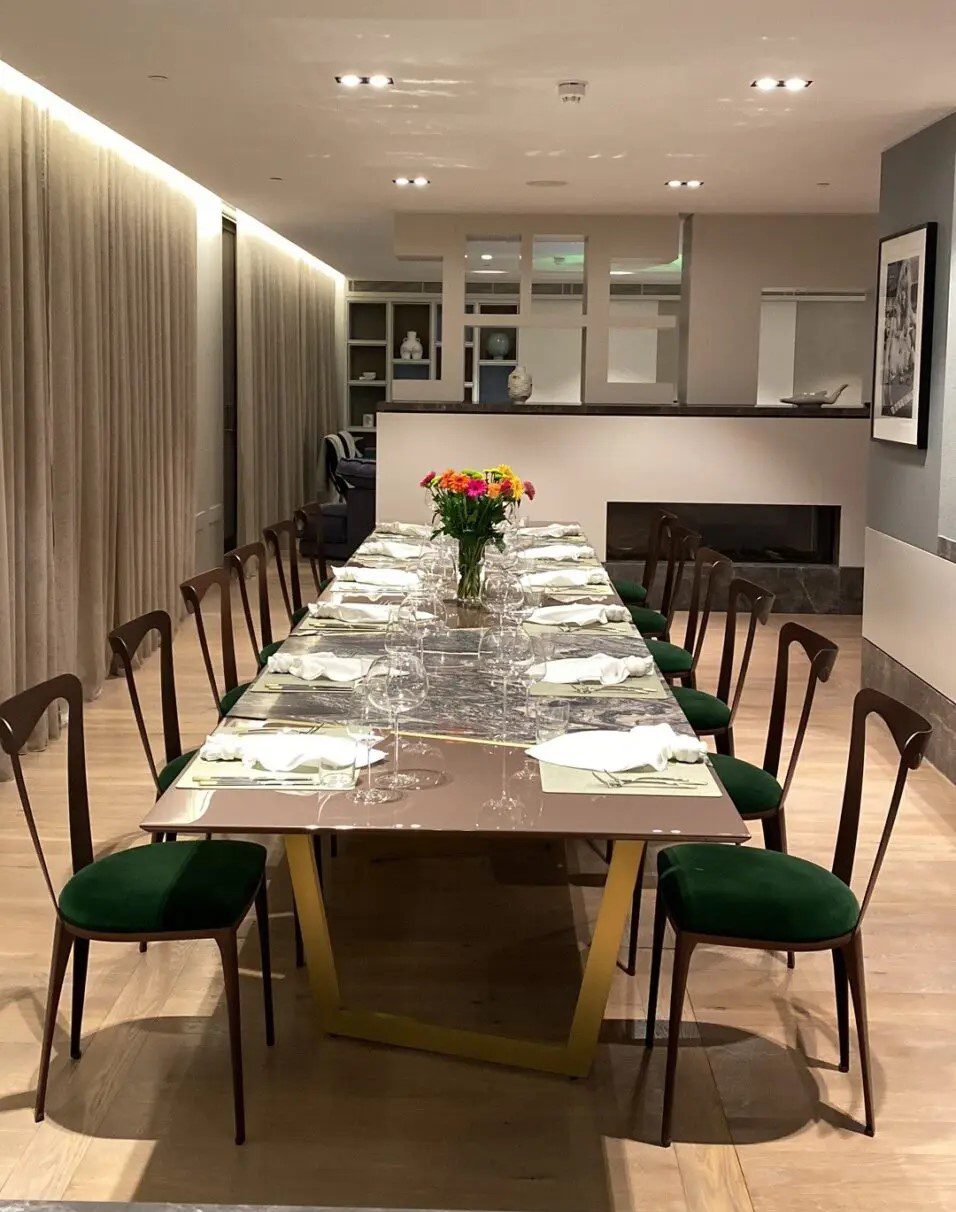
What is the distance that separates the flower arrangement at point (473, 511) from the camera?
3.75m

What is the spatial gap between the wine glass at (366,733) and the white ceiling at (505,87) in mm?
2022

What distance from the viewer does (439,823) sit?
212 cm

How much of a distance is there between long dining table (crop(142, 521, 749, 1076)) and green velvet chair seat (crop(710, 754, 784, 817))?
1.23ft

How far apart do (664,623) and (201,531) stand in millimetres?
3911

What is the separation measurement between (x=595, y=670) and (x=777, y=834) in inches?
27.9

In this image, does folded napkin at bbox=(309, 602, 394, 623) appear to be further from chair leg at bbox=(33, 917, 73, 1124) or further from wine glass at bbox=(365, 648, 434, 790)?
chair leg at bbox=(33, 917, 73, 1124)

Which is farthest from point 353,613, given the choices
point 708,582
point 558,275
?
point 558,275

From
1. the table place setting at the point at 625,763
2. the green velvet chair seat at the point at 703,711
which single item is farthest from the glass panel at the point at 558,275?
the table place setting at the point at 625,763

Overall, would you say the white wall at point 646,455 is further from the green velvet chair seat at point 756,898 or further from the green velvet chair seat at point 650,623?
the green velvet chair seat at point 756,898

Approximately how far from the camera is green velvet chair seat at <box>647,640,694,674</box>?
4.57m

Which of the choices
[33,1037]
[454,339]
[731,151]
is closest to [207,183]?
[454,339]

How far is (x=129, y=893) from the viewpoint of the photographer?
2.58 m

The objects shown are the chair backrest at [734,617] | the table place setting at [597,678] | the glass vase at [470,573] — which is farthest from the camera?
the glass vase at [470,573]

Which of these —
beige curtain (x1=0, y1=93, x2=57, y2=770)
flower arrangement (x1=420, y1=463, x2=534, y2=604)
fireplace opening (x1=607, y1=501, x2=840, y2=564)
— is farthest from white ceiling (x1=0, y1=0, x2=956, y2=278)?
fireplace opening (x1=607, y1=501, x2=840, y2=564)
